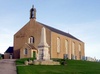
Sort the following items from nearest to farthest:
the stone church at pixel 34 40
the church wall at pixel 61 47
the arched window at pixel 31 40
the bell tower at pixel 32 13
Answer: the stone church at pixel 34 40 < the church wall at pixel 61 47 < the bell tower at pixel 32 13 < the arched window at pixel 31 40

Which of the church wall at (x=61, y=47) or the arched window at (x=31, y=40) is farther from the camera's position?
the arched window at (x=31, y=40)

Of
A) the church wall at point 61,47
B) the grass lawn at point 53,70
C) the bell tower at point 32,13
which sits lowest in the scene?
the grass lawn at point 53,70

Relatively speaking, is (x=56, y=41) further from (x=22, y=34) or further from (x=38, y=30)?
(x=22, y=34)

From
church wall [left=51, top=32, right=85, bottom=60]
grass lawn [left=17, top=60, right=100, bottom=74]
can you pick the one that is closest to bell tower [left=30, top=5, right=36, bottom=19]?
church wall [left=51, top=32, right=85, bottom=60]

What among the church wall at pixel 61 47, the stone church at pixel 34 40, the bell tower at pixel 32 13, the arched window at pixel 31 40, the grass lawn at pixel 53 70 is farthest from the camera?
the arched window at pixel 31 40

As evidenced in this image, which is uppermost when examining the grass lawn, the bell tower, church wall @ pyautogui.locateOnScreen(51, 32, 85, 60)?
the bell tower

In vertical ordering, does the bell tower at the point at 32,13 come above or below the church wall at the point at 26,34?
above

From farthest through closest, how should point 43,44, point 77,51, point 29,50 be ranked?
point 77,51
point 29,50
point 43,44

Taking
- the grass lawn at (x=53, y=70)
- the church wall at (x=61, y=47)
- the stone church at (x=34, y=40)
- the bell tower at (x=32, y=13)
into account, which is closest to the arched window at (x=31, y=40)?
the stone church at (x=34, y=40)

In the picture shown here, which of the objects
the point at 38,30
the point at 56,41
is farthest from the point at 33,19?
the point at 56,41

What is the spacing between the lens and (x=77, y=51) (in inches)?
3189

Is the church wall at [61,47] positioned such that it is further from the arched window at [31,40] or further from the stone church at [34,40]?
the arched window at [31,40]

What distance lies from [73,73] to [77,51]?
57.8 metres

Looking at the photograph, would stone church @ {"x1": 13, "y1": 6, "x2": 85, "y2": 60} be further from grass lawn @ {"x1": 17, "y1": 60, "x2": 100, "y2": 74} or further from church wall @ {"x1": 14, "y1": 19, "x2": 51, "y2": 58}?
grass lawn @ {"x1": 17, "y1": 60, "x2": 100, "y2": 74}
